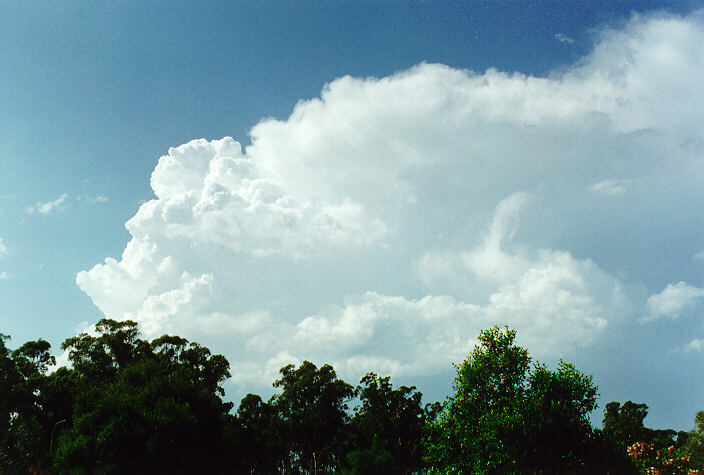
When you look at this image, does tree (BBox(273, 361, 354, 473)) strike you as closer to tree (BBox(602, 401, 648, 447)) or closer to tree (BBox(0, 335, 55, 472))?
tree (BBox(0, 335, 55, 472))

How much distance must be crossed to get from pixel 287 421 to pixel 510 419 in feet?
199

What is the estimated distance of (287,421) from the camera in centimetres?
9338

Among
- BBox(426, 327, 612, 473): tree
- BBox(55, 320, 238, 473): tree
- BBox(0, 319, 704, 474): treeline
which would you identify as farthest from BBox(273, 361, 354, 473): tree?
BBox(426, 327, 612, 473): tree

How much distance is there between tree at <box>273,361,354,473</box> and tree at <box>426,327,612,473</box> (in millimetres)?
47443

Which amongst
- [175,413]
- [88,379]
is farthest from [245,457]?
[175,413]

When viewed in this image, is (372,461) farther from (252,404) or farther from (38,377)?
(38,377)

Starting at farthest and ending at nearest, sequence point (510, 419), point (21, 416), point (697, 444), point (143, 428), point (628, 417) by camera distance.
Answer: point (628, 417), point (697, 444), point (21, 416), point (143, 428), point (510, 419)

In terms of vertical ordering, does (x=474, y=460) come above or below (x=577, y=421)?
below

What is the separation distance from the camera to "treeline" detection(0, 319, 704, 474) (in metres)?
42.3

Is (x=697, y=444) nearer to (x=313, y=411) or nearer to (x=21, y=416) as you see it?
(x=313, y=411)

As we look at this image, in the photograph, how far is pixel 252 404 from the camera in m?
98.4

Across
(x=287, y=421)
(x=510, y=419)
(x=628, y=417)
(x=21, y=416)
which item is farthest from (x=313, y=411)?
(x=628, y=417)

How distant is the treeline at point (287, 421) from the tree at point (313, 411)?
7.6 inches

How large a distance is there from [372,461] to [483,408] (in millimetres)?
40935
